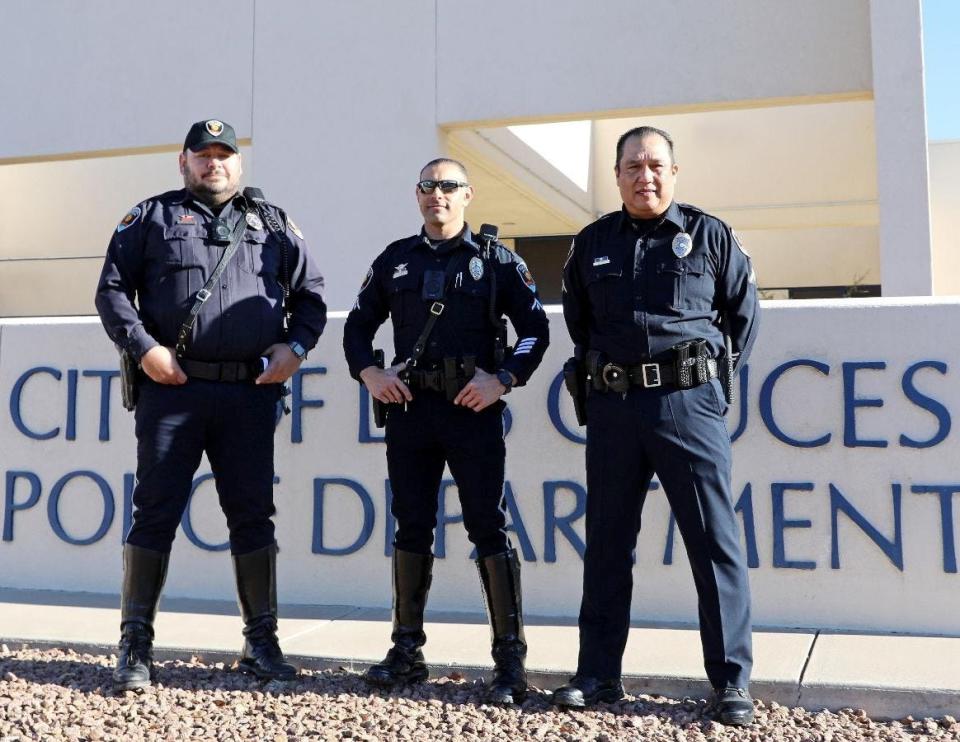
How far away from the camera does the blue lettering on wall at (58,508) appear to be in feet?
18.0

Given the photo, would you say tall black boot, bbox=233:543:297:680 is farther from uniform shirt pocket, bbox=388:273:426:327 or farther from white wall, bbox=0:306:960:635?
white wall, bbox=0:306:960:635

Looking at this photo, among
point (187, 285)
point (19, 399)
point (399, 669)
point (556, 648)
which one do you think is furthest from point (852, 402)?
point (19, 399)

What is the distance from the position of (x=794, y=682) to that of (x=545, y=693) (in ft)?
2.82

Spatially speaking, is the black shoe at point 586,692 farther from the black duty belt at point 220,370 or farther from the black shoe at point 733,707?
the black duty belt at point 220,370

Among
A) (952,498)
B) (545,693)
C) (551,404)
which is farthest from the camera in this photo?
(551,404)

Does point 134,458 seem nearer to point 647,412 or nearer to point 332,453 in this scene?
A: point 332,453

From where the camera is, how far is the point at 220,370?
386 cm

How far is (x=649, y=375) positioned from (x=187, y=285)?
1.67 metres

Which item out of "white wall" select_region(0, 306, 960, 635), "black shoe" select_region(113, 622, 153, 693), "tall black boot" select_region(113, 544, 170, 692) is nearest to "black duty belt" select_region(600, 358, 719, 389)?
"white wall" select_region(0, 306, 960, 635)

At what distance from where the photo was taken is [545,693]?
150 inches

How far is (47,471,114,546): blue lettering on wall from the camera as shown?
18.0ft

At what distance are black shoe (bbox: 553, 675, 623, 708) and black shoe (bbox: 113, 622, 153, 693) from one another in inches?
57.3

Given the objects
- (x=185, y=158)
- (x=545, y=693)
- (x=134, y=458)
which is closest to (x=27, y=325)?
(x=134, y=458)

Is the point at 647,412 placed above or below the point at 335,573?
above
